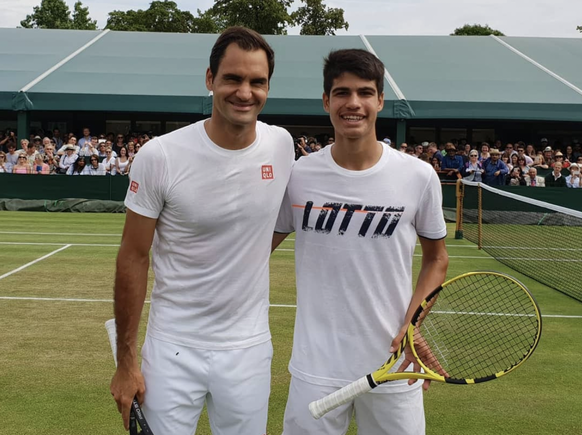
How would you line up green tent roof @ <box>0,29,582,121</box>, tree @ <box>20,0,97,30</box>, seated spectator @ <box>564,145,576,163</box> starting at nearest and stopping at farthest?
green tent roof @ <box>0,29,582,121</box> → seated spectator @ <box>564,145,576,163</box> → tree @ <box>20,0,97,30</box>

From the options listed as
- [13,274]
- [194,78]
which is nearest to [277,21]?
[194,78]

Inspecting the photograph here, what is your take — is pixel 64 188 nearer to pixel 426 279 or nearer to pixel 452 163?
pixel 452 163

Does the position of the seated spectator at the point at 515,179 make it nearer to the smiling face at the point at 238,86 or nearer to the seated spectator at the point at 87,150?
the seated spectator at the point at 87,150

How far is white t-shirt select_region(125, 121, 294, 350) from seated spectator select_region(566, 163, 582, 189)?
61.1 ft

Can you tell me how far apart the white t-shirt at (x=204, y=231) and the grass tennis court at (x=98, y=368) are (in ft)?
7.38

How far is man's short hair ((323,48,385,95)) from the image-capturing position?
338 centimetres

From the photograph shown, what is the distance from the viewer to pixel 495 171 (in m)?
19.7

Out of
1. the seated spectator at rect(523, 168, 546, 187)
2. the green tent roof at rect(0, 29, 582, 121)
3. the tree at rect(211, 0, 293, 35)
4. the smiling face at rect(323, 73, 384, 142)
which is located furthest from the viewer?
the tree at rect(211, 0, 293, 35)

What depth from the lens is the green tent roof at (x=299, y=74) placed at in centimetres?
2361

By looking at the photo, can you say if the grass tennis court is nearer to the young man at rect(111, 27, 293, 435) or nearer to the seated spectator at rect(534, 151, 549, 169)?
the young man at rect(111, 27, 293, 435)

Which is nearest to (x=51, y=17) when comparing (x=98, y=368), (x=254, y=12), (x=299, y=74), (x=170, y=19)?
(x=170, y=19)

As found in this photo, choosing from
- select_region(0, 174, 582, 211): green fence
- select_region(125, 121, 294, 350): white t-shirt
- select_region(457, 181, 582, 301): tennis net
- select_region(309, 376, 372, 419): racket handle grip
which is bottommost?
select_region(457, 181, 582, 301): tennis net

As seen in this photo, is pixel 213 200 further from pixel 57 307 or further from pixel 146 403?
pixel 57 307

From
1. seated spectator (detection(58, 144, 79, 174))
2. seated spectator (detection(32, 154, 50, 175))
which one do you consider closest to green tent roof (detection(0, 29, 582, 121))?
seated spectator (detection(58, 144, 79, 174))
